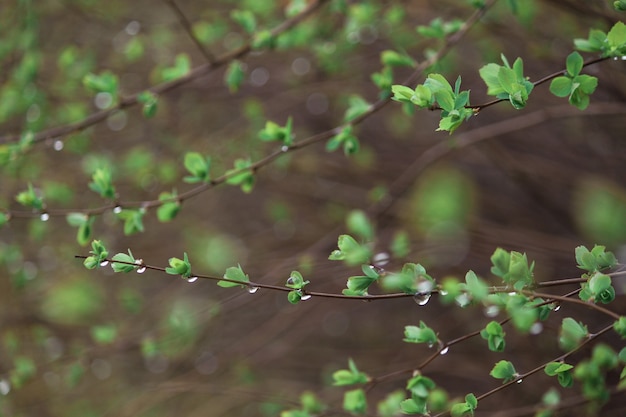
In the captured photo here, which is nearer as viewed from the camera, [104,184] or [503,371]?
[503,371]

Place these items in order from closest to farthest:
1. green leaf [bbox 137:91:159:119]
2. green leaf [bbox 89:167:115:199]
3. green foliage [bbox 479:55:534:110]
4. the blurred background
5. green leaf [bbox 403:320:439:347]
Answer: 1. green foliage [bbox 479:55:534:110]
2. green leaf [bbox 403:320:439:347]
3. green leaf [bbox 89:167:115:199]
4. green leaf [bbox 137:91:159:119]
5. the blurred background

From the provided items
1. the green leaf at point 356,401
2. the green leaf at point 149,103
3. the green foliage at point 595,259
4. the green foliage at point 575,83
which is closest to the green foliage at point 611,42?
the green foliage at point 575,83

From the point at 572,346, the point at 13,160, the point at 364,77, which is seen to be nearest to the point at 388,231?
the point at 364,77

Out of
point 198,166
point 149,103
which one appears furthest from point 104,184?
point 149,103

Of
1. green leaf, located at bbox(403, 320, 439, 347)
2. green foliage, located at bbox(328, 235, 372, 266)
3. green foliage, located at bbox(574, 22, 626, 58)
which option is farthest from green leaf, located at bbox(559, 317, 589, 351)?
green foliage, located at bbox(574, 22, 626, 58)

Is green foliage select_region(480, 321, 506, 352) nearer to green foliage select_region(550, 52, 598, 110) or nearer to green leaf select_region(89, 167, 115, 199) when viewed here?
green foliage select_region(550, 52, 598, 110)

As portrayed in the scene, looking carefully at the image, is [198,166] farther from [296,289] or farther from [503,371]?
[503,371]
